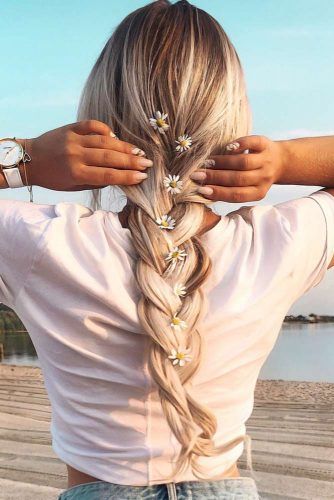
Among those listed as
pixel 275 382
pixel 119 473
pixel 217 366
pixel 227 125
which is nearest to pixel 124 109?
pixel 227 125

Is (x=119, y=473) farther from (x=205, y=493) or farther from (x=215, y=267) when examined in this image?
(x=215, y=267)

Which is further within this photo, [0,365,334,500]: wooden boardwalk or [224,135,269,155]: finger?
[0,365,334,500]: wooden boardwalk

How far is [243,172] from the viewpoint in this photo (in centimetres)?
160

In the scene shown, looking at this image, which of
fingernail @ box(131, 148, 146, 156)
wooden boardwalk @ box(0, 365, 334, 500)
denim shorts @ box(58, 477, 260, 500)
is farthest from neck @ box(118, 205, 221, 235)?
wooden boardwalk @ box(0, 365, 334, 500)

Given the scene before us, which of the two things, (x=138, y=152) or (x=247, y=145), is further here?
(x=247, y=145)

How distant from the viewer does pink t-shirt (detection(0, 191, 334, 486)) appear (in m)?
1.33

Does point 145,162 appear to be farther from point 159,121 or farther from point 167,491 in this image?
point 167,491

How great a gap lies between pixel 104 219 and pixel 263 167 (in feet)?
1.73

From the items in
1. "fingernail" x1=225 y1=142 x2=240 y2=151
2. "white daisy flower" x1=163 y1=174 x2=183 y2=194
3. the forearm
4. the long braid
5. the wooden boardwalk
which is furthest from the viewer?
the wooden boardwalk

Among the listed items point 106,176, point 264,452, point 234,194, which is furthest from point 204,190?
point 264,452

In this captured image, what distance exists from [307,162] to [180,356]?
2.75 feet

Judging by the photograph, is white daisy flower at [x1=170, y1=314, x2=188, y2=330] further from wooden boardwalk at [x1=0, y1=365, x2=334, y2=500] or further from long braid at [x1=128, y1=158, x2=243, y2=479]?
wooden boardwalk at [x1=0, y1=365, x2=334, y2=500]

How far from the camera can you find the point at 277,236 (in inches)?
56.5

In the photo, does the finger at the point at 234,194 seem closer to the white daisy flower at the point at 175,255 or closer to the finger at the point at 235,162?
the finger at the point at 235,162
